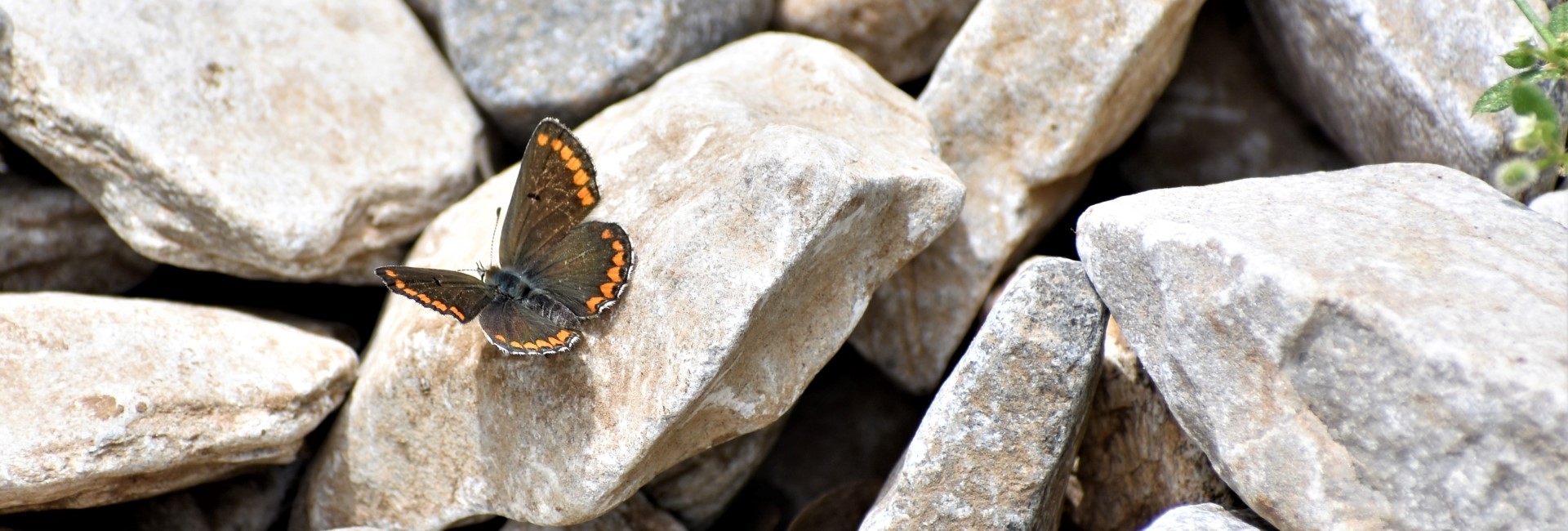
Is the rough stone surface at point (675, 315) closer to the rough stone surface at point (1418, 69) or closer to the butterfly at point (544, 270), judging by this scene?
the butterfly at point (544, 270)

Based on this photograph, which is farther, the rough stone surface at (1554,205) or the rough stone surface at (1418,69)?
the rough stone surface at (1418,69)

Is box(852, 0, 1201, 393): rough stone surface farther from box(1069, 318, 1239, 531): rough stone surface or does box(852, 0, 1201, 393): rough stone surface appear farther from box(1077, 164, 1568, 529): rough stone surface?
box(1077, 164, 1568, 529): rough stone surface

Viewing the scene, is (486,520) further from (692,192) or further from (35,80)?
(35,80)

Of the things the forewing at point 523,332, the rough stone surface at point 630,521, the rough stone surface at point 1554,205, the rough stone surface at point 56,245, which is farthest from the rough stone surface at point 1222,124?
the rough stone surface at point 56,245

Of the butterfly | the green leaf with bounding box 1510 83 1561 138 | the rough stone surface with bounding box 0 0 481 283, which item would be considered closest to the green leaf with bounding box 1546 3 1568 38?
the green leaf with bounding box 1510 83 1561 138

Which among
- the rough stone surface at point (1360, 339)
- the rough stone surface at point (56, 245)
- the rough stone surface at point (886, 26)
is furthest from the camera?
the rough stone surface at point (886, 26)

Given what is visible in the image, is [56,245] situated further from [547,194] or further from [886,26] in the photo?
[886,26]

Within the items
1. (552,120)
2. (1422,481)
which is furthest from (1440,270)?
(552,120)

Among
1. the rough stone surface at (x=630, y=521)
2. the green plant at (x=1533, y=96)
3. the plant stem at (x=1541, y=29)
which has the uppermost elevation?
the plant stem at (x=1541, y=29)
